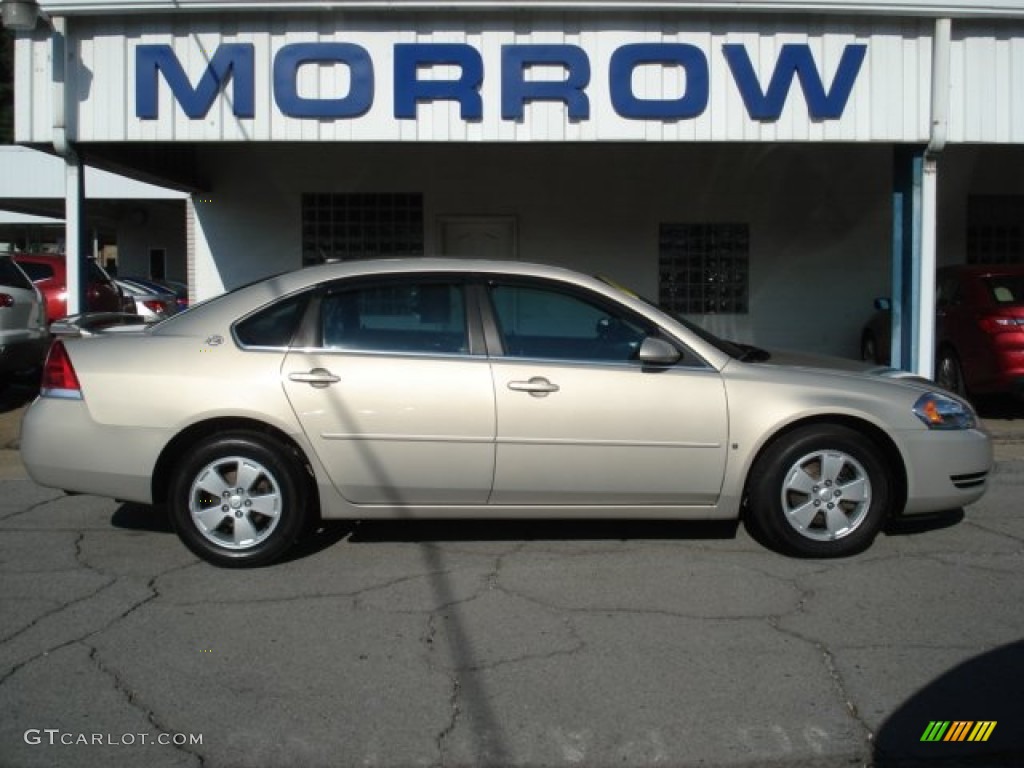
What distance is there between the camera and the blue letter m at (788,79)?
949 cm

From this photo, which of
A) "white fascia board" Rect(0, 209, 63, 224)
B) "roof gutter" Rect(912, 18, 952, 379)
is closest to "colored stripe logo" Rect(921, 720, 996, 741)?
"roof gutter" Rect(912, 18, 952, 379)

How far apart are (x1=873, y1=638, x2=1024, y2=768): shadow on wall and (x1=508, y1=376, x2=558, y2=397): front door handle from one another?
2263mm

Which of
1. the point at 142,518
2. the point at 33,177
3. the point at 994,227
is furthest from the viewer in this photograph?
the point at 33,177

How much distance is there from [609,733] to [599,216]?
10599mm

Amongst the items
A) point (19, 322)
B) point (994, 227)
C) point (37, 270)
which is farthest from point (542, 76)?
point (37, 270)

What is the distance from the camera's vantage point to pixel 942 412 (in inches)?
229

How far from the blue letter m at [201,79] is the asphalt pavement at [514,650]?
14.8 ft

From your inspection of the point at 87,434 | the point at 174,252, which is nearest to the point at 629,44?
the point at 87,434

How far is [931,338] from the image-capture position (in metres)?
10.0

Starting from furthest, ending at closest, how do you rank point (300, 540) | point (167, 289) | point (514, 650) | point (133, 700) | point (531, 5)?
point (167, 289), point (531, 5), point (300, 540), point (514, 650), point (133, 700)

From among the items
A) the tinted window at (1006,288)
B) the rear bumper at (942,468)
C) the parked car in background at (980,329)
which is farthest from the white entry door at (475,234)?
the rear bumper at (942,468)

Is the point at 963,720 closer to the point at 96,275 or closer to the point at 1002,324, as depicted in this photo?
the point at 1002,324

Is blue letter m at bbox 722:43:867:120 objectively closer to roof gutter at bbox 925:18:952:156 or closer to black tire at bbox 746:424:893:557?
roof gutter at bbox 925:18:952:156

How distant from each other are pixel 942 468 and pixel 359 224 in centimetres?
954
